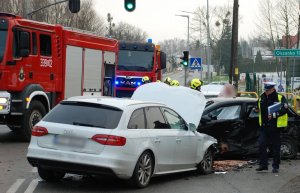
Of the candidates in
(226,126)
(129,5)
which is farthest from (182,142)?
(129,5)

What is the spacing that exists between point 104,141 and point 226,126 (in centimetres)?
466

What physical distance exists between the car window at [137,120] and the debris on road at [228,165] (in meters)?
2.90

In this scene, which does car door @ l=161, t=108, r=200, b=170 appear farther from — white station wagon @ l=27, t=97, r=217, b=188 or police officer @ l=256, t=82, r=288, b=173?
police officer @ l=256, t=82, r=288, b=173

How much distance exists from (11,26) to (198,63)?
2010 centimetres

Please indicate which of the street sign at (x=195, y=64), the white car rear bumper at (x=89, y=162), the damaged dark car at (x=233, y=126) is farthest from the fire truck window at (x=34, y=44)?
the street sign at (x=195, y=64)

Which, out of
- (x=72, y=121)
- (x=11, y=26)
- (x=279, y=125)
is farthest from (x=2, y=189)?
(x=11, y=26)

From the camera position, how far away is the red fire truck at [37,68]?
44.5 feet

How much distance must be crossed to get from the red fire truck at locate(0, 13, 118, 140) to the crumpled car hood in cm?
343

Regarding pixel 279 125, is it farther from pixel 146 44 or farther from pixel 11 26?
pixel 146 44

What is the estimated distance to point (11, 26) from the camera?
13.6m

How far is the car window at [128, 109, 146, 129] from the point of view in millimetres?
8402

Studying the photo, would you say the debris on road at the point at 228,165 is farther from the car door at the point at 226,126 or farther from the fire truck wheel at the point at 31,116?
the fire truck wheel at the point at 31,116

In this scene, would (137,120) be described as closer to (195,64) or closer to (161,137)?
(161,137)

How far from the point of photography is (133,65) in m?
24.8
